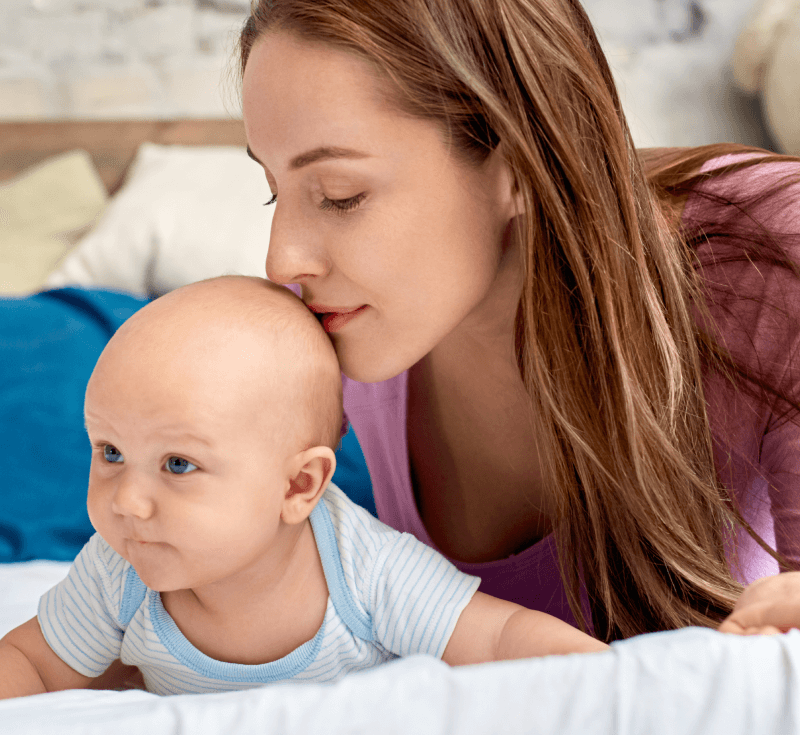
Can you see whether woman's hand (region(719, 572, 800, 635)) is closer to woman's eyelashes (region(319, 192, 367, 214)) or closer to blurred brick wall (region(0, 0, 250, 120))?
woman's eyelashes (region(319, 192, 367, 214))

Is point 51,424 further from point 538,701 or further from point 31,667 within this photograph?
point 538,701

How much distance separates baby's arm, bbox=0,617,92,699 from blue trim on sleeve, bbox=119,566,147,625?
0.07 m

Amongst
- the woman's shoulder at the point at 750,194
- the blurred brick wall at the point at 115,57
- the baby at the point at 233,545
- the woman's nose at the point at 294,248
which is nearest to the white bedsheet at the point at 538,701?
the baby at the point at 233,545

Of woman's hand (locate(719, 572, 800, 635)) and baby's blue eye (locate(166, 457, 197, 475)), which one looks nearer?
woman's hand (locate(719, 572, 800, 635))

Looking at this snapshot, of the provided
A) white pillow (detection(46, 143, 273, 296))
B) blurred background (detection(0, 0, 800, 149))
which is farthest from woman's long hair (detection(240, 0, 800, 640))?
blurred background (detection(0, 0, 800, 149))

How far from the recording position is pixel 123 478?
2.09ft

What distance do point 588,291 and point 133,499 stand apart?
464mm

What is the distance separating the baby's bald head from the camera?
64cm

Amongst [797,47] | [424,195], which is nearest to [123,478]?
[424,195]

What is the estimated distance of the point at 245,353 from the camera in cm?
66

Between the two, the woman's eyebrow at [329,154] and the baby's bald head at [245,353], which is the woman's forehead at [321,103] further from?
the baby's bald head at [245,353]

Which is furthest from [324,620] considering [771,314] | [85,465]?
[85,465]

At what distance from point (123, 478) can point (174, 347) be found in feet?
0.38

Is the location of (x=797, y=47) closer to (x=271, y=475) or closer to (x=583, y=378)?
(x=583, y=378)
